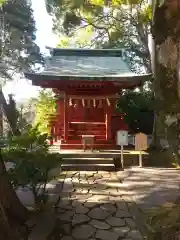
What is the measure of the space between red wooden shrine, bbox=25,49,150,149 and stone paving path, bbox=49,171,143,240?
4.22 m

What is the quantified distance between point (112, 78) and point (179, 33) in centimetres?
762

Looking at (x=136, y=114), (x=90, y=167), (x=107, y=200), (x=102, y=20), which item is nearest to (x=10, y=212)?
(x=107, y=200)

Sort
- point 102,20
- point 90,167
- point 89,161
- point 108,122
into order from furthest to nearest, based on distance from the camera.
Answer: point 102,20 → point 108,122 → point 89,161 → point 90,167

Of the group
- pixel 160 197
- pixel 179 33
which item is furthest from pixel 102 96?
pixel 179 33

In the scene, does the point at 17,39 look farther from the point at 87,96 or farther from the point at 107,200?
the point at 107,200

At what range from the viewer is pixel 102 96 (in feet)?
38.0

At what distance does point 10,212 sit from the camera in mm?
3973

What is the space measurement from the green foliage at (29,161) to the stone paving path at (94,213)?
615 mm

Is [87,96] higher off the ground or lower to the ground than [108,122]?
higher

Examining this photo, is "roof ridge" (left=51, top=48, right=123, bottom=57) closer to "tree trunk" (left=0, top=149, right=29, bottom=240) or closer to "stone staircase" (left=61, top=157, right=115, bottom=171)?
"stone staircase" (left=61, top=157, right=115, bottom=171)

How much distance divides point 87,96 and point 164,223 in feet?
29.3

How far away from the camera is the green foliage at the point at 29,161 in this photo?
436 cm

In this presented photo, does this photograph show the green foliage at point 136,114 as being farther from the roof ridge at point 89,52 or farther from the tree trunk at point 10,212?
the tree trunk at point 10,212

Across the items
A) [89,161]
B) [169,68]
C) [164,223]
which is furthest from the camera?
[89,161]
